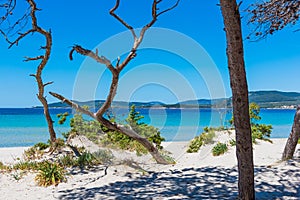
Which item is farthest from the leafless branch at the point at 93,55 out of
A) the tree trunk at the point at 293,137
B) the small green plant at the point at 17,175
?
the tree trunk at the point at 293,137

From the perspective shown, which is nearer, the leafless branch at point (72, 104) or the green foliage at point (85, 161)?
the leafless branch at point (72, 104)

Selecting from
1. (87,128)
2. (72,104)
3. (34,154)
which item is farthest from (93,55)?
(34,154)

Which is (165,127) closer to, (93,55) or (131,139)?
(131,139)

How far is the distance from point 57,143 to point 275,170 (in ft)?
20.6

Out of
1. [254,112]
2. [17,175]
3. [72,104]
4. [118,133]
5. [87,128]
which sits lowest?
[17,175]

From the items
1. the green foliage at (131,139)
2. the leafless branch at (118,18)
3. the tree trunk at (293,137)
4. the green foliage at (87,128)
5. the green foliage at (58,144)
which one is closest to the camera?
the tree trunk at (293,137)

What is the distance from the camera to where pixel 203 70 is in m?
8.18

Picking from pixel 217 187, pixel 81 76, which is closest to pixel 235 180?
pixel 217 187

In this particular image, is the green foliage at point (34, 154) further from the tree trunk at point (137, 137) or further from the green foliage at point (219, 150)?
the green foliage at point (219, 150)

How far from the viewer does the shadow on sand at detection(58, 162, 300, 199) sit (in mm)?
4238

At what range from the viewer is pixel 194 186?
15.6 feet

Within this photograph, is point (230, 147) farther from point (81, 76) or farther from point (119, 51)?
point (81, 76)

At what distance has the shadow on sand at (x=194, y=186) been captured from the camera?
13.9 ft

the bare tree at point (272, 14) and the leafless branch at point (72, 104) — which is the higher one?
the bare tree at point (272, 14)
